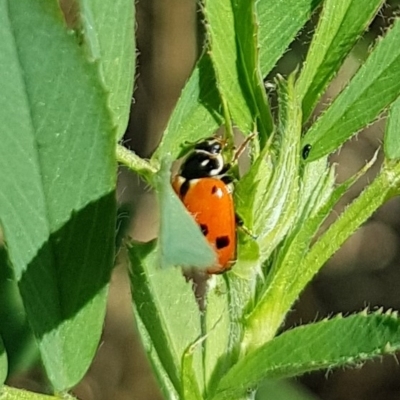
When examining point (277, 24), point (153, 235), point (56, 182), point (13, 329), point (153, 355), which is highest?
point (277, 24)

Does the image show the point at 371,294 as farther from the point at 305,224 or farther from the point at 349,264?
the point at 305,224

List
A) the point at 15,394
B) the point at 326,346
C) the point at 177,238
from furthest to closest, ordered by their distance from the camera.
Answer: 1. the point at 15,394
2. the point at 326,346
3. the point at 177,238

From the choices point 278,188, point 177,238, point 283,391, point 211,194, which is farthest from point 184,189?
point 283,391

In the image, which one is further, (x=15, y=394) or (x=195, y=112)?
(x=195, y=112)

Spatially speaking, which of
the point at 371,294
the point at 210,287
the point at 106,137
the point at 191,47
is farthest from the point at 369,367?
the point at 106,137

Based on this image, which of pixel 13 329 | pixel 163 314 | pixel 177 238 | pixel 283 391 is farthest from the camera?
pixel 283 391

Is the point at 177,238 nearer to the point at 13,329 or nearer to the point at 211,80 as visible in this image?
the point at 211,80

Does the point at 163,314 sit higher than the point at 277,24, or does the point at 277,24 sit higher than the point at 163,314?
the point at 277,24
